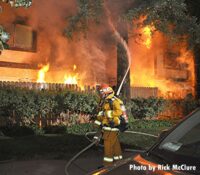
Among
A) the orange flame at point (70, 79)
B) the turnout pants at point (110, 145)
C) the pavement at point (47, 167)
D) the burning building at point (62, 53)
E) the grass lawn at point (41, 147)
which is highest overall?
the burning building at point (62, 53)

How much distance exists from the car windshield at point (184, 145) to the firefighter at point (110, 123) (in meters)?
2.50

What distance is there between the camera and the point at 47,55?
51.6 ft

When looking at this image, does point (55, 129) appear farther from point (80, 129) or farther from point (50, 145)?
point (50, 145)

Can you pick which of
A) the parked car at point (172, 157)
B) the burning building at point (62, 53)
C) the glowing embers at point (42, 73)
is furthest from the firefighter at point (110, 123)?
the glowing embers at point (42, 73)

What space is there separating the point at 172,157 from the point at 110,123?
10.2 ft

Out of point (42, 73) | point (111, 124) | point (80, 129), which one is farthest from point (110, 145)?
point (42, 73)

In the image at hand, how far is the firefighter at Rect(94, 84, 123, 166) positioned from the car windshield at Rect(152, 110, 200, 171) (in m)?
2.50

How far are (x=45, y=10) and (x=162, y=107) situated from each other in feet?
20.7

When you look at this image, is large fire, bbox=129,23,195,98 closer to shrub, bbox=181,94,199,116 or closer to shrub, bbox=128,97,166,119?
shrub, bbox=181,94,199,116

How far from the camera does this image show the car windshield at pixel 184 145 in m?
2.66

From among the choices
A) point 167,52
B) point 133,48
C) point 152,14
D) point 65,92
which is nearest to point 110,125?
point 152,14

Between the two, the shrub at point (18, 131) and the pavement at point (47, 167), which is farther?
the shrub at point (18, 131)

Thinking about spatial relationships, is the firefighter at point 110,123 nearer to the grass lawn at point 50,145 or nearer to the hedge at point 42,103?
the grass lawn at point 50,145

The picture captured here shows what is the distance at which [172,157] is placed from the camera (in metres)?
2.72
